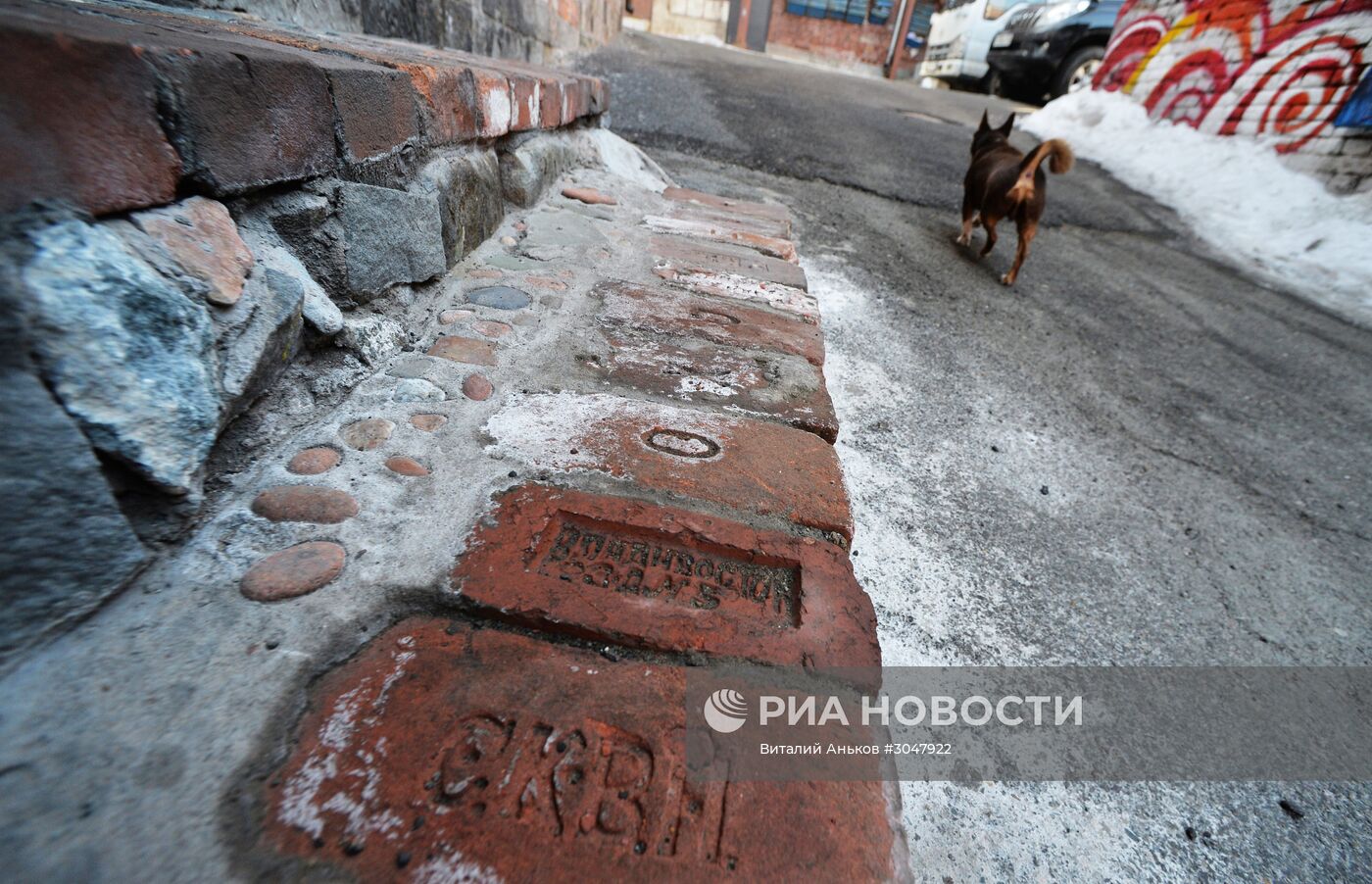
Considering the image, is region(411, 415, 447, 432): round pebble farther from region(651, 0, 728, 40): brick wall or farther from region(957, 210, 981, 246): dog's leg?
region(651, 0, 728, 40): brick wall

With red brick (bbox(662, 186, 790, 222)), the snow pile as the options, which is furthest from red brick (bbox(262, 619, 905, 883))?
the snow pile

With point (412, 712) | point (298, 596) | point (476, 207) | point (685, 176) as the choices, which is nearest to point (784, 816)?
point (412, 712)

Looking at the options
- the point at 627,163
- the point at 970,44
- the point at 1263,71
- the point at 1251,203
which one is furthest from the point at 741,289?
the point at 970,44

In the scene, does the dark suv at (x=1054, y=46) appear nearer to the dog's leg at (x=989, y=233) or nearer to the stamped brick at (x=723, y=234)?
the dog's leg at (x=989, y=233)

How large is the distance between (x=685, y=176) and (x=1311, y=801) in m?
3.52

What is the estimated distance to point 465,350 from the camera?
115 cm

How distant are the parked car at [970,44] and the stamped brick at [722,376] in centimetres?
1349

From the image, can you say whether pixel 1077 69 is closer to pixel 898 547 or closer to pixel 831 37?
pixel 898 547

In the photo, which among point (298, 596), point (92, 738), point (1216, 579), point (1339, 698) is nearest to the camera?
point (92, 738)

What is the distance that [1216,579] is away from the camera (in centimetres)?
149

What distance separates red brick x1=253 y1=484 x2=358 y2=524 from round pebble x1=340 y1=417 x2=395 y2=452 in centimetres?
11

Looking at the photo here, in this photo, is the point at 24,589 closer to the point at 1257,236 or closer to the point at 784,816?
the point at 784,816

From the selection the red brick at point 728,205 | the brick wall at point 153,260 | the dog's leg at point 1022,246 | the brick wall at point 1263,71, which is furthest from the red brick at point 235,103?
the brick wall at point 1263,71

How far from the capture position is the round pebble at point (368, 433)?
2.89 feet
